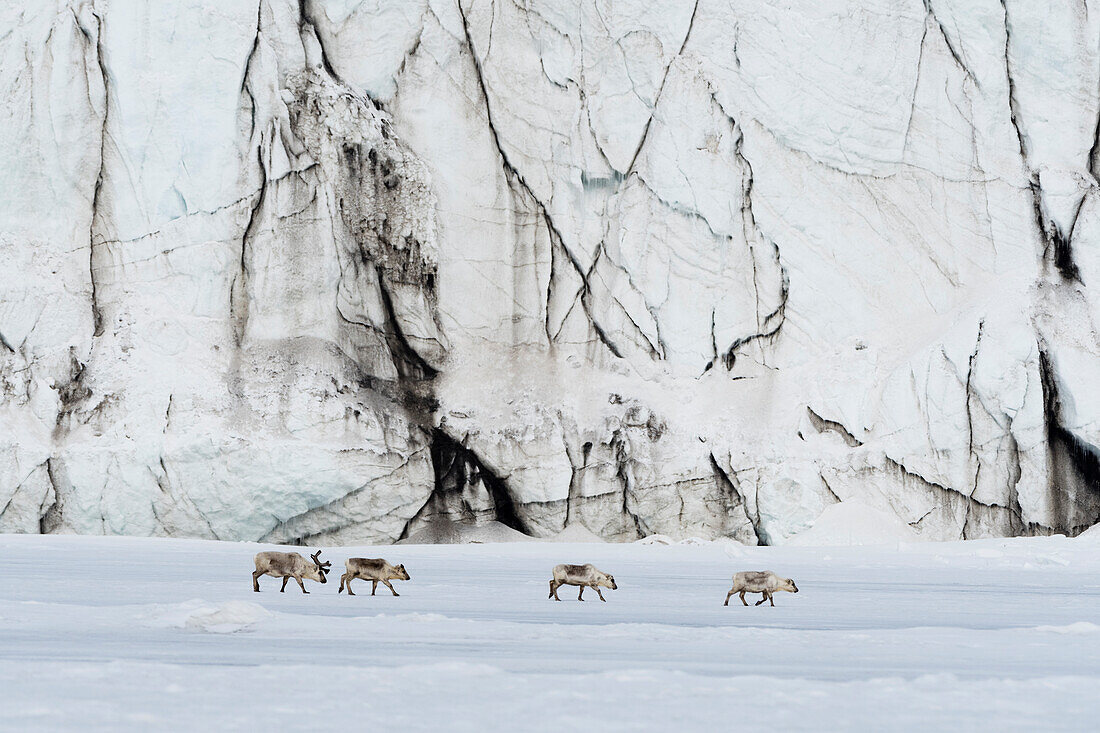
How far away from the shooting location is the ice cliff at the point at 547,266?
19031 mm

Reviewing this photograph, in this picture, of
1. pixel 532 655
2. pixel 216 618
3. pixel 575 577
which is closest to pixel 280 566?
pixel 575 577

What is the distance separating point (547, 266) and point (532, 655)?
1690 cm

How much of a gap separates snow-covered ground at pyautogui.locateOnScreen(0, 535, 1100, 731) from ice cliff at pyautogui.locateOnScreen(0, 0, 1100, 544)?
7897mm

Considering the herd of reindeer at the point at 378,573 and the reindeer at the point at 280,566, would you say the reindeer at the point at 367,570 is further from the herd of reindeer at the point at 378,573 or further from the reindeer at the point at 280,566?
the reindeer at the point at 280,566

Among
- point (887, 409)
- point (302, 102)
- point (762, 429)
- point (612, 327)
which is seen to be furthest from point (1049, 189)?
Answer: point (302, 102)

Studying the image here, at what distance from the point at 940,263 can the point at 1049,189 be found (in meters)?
2.42

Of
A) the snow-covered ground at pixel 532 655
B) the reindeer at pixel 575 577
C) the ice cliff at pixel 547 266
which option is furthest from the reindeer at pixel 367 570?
the ice cliff at pixel 547 266

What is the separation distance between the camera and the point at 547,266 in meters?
22.1

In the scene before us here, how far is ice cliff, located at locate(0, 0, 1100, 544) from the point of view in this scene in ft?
62.4

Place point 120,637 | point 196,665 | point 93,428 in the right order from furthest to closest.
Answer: point 93,428 < point 120,637 < point 196,665

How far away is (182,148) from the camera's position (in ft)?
65.6

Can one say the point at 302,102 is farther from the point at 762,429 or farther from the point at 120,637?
the point at 120,637

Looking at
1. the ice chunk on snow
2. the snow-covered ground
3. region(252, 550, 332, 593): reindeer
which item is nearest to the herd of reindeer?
region(252, 550, 332, 593): reindeer

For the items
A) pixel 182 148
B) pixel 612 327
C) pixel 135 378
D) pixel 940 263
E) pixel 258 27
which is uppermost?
pixel 258 27
